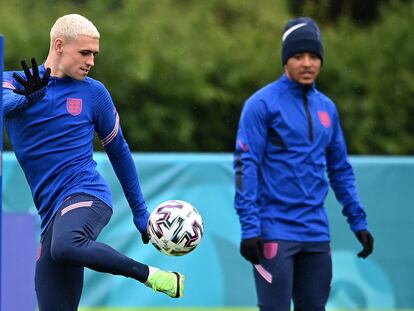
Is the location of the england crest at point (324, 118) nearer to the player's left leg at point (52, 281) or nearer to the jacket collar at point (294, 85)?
the jacket collar at point (294, 85)

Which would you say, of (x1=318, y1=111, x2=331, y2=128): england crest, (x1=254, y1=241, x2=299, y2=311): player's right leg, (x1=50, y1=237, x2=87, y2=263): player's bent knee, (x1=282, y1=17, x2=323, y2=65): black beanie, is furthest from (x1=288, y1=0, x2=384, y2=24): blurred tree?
(x1=50, y1=237, x2=87, y2=263): player's bent knee

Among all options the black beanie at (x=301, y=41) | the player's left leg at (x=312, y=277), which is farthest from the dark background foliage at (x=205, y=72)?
the player's left leg at (x=312, y=277)

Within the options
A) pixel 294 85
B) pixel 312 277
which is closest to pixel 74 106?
pixel 294 85

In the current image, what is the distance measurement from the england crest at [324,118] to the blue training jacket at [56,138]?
1655 millimetres

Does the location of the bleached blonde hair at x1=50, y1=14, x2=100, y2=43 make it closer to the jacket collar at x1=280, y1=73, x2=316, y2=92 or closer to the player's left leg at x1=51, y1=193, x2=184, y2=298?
the player's left leg at x1=51, y1=193, x2=184, y2=298

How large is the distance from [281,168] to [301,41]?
2.91 feet

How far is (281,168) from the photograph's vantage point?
7.19 meters

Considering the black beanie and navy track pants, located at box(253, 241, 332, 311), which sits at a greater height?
the black beanie

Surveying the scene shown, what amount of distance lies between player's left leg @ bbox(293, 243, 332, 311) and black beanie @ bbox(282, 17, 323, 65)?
129 centimetres

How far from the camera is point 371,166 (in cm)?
1036

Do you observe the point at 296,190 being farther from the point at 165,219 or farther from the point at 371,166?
the point at 371,166

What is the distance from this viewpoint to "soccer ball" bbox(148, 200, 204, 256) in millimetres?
6293

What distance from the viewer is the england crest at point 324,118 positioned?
7.35 meters

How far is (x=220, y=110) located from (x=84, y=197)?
25.0ft
